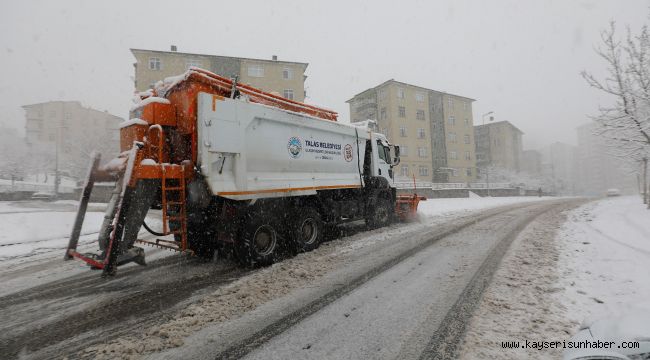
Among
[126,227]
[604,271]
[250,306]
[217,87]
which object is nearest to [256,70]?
[217,87]

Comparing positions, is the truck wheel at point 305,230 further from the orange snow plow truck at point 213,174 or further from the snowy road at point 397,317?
the snowy road at point 397,317

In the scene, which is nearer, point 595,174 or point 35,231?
point 35,231

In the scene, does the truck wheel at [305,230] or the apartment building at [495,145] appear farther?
the apartment building at [495,145]

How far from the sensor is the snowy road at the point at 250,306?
2943mm

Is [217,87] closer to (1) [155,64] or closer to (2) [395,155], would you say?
(2) [395,155]

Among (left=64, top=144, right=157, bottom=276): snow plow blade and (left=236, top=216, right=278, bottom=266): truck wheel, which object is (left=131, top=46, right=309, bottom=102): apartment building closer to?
(left=236, top=216, right=278, bottom=266): truck wheel

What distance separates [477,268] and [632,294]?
6.08 feet

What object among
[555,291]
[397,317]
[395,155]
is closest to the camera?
[397,317]

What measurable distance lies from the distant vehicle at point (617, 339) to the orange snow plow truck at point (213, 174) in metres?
A: 4.82

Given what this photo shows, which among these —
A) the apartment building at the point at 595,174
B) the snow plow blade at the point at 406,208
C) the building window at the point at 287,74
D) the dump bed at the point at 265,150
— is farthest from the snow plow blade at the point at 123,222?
the apartment building at the point at 595,174

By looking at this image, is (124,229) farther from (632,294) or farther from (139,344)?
(632,294)

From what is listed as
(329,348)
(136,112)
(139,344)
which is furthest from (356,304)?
(136,112)

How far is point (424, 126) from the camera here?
4591cm

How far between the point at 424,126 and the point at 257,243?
44.0 meters
